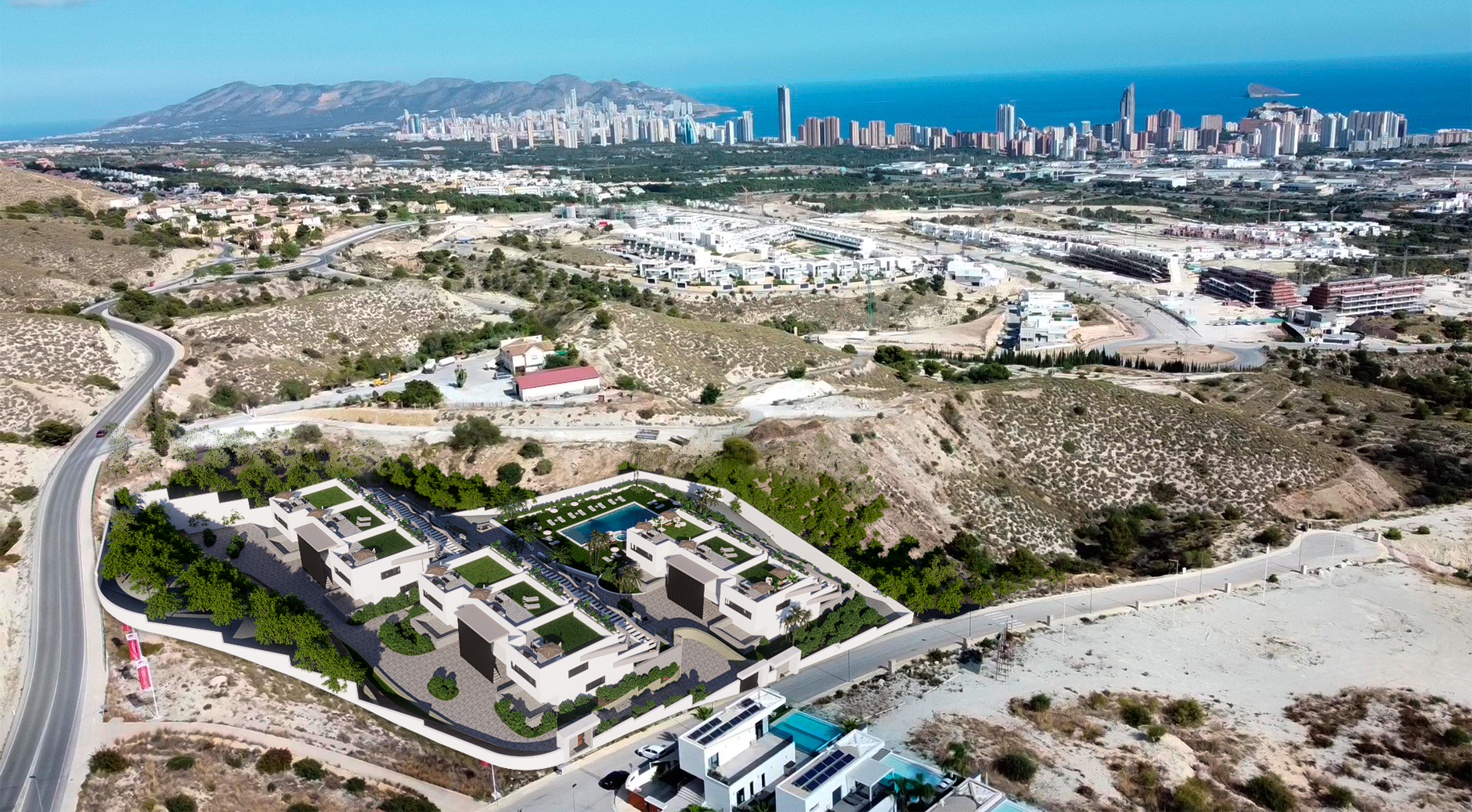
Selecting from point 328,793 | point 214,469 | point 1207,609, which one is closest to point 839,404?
point 1207,609

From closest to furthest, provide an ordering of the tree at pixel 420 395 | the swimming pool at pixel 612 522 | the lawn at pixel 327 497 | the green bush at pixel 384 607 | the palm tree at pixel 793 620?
the palm tree at pixel 793 620 → the green bush at pixel 384 607 → the lawn at pixel 327 497 → the swimming pool at pixel 612 522 → the tree at pixel 420 395

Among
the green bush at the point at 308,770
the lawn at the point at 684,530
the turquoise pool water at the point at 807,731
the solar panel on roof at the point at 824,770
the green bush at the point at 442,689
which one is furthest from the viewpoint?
the lawn at the point at 684,530

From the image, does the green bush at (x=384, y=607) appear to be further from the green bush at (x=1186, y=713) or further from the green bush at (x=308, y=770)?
the green bush at (x=1186, y=713)

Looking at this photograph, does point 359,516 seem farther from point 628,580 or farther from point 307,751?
point 307,751

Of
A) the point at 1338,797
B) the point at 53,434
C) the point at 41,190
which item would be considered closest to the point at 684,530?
the point at 1338,797

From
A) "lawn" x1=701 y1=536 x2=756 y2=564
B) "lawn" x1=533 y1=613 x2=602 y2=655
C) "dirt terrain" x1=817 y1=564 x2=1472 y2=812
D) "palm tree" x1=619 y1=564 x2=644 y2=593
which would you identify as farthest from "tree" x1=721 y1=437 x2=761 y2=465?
"lawn" x1=533 y1=613 x2=602 y2=655

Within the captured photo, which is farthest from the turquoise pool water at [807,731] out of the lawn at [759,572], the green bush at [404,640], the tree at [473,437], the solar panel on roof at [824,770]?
the tree at [473,437]

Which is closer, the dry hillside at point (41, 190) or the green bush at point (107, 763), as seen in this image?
the green bush at point (107, 763)
